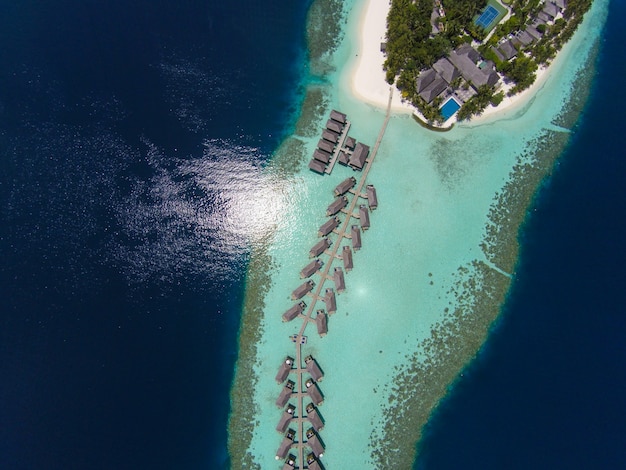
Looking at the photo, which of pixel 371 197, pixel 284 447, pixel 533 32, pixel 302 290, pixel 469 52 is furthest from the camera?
pixel 533 32

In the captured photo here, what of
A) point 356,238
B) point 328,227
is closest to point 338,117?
point 328,227

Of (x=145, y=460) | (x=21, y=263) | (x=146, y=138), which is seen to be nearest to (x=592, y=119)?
(x=146, y=138)

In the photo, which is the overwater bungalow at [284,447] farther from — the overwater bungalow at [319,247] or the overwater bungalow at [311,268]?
the overwater bungalow at [319,247]

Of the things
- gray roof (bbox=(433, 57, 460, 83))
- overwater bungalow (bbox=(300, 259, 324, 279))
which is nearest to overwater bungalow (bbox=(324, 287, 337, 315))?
overwater bungalow (bbox=(300, 259, 324, 279))

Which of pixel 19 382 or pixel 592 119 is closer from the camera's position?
pixel 19 382

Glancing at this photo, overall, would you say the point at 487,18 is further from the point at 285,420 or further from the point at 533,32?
the point at 285,420

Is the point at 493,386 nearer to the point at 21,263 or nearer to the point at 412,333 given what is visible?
the point at 412,333

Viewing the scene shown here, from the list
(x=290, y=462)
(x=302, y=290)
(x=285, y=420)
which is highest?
(x=302, y=290)
